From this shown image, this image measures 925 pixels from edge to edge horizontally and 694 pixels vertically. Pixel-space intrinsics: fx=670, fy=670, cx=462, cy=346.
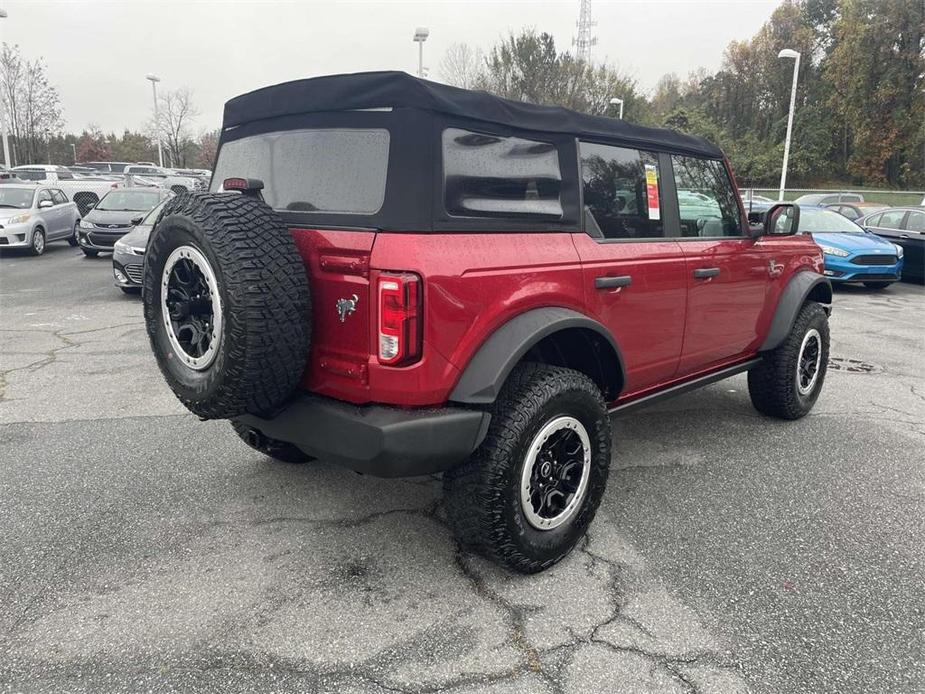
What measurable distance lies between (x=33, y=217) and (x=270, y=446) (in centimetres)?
1436

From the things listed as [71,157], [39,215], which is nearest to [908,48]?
[39,215]

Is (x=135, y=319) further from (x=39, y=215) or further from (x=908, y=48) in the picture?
(x=908, y=48)

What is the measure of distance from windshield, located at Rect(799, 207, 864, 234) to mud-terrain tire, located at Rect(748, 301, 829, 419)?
27.2 ft

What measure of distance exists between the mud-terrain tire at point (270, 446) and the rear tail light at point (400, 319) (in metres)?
1.16

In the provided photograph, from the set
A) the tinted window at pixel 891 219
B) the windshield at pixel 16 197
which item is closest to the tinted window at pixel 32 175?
the windshield at pixel 16 197

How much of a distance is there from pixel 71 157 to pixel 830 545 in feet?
217

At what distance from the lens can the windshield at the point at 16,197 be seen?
49.2 ft

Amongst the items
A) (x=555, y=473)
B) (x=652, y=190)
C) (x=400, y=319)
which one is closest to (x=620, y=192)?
(x=652, y=190)

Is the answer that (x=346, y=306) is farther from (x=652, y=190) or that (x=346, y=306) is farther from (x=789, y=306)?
(x=789, y=306)

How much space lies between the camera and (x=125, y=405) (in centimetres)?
513

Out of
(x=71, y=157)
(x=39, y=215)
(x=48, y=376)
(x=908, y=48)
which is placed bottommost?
(x=48, y=376)

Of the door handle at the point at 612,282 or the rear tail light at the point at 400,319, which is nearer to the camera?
the rear tail light at the point at 400,319

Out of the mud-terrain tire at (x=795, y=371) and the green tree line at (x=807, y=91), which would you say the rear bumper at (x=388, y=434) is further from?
the green tree line at (x=807, y=91)

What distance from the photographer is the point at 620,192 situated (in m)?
3.41
